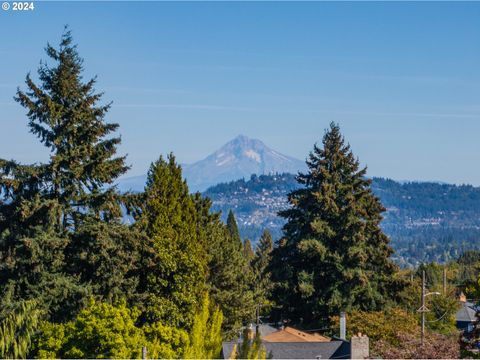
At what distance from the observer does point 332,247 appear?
58750 millimetres

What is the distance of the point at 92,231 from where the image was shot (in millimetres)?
38781

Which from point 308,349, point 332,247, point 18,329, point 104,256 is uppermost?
point 332,247

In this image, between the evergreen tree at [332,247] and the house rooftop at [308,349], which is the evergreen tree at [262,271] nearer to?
the evergreen tree at [332,247]

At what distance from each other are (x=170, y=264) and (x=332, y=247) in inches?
746

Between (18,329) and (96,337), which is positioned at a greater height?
(18,329)

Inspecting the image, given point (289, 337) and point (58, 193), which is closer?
point (58, 193)

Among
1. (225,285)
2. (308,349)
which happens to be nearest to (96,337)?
(308,349)

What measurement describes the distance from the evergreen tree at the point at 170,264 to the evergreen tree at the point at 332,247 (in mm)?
13823

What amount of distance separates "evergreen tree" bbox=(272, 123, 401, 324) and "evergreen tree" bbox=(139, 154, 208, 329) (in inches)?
544

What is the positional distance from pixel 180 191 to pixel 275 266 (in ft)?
51.7

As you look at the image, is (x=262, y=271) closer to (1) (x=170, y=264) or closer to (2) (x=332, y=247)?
(2) (x=332, y=247)

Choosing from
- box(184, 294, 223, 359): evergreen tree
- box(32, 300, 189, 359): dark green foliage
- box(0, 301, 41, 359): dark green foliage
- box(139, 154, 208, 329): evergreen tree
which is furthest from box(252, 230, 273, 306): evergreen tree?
box(184, 294, 223, 359): evergreen tree

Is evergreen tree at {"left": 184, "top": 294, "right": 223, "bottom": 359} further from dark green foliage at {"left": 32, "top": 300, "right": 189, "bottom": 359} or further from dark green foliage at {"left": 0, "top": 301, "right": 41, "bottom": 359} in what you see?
dark green foliage at {"left": 32, "top": 300, "right": 189, "bottom": 359}

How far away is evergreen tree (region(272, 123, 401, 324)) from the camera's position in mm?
56969
